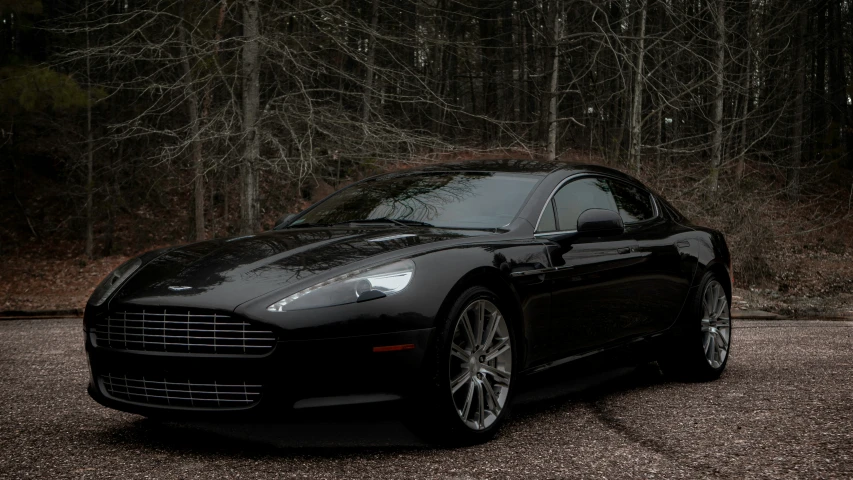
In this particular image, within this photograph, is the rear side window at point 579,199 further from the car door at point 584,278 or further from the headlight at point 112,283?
the headlight at point 112,283

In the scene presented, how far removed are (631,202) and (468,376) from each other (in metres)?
2.48

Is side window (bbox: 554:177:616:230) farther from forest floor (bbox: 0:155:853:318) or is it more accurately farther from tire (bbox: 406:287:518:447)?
forest floor (bbox: 0:155:853:318)

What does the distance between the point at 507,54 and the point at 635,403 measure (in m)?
28.2

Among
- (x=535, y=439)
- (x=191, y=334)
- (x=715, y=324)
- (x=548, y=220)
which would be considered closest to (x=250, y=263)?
(x=191, y=334)

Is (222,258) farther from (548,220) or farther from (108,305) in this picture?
(548,220)

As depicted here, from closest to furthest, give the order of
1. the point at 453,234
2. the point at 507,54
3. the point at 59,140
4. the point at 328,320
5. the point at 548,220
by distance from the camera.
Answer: the point at 328,320 < the point at 453,234 < the point at 548,220 < the point at 59,140 < the point at 507,54

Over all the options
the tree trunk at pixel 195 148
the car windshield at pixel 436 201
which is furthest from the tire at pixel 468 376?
the tree trunk at pixel 195 148

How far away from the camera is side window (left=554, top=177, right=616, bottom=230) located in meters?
5.62

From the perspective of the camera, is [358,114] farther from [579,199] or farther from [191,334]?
[191,334]

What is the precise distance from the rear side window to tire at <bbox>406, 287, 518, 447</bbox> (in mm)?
1037

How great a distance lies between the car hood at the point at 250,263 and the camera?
420 cm

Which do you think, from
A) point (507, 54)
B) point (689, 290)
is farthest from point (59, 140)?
point (689, 290)

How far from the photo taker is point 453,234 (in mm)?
4953

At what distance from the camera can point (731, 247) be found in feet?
55.1
